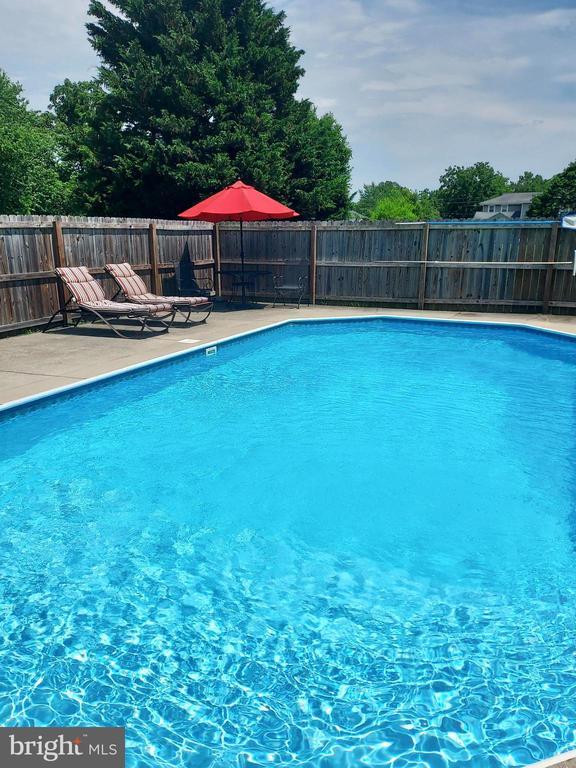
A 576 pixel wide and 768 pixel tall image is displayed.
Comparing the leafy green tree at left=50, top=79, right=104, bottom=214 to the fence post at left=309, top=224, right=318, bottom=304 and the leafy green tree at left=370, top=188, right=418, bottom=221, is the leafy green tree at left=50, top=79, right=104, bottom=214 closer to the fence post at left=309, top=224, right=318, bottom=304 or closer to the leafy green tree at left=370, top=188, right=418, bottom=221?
the fence post at left=309, top=224, right=318, bottom=304

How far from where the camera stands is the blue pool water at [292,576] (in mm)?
2389

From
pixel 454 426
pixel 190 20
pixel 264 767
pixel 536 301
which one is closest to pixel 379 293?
pixel 536 301

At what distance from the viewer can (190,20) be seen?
1867 centimetres

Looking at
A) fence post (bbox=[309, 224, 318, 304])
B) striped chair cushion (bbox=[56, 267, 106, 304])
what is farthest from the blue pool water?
fence post (bbox=[309, 224, 318, 304])

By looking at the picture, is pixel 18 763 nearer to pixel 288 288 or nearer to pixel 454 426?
pixel 454 426

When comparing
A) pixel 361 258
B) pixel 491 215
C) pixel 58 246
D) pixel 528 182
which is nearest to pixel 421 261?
pixel 361 258

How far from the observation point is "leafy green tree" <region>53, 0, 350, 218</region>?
58.5 ft

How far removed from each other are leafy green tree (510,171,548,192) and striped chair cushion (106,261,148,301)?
385ft

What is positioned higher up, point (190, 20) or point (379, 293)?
point (190, 20)

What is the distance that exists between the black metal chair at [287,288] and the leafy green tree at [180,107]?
609 centimetres

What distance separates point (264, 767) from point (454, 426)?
4.42 m

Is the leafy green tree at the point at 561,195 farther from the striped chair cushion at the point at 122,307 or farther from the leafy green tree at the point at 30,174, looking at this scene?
the striped chair cushion at the point at 122,307

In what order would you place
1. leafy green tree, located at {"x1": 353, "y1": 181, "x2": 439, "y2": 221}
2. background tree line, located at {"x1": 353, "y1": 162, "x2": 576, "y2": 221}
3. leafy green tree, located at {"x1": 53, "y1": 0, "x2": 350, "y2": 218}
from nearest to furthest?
leafy green tree, located at {"x1": 53, "y1": 0, "x2": 350, "y2": 218}
background tree line, located at {"x1": 353, "y1": 162, "x2": 576, "y2": 221}
leafy green tree, located at {"x1": 353, "y1": 181, "x2": 439, "y2": 221}

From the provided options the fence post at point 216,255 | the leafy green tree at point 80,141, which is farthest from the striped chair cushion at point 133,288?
the leafy green tree at point 80,141
